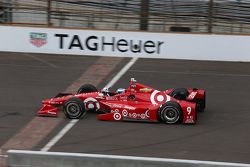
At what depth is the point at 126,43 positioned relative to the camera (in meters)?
21.0

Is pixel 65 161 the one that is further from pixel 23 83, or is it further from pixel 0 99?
pixel 23 83

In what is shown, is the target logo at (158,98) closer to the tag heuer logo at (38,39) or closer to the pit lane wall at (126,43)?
the pit lane wall at (126,43)

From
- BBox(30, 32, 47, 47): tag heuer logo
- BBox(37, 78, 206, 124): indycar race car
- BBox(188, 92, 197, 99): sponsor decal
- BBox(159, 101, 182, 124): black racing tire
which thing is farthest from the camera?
BBox(30, 32, 47, 47): tag heuer logo

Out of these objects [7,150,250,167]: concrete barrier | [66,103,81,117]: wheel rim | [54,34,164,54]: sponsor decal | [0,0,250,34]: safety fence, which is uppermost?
A: [0,0,250,34]: safety fence

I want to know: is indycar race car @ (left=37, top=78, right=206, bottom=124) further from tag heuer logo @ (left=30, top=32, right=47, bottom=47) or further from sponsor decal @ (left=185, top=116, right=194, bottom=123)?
tag heuer logo @ (left=30, top=32, right=47, bottom=47)

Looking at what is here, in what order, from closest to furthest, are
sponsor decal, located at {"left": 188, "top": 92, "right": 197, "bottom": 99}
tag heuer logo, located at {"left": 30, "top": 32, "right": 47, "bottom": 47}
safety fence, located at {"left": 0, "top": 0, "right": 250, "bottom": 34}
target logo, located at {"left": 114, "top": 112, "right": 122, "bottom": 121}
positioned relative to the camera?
target logo, located at {"left": 114, "top": 112, "right": 122, "bottom": 121} → sponsor decal, located at {"left": 188, "top": 92, "right": 197, "bottom": 99} → tag heuer logo, located at {"left": 30, "top": 32, "right": 47, "bottom": 47} → safety fence, located at {"left": 0, "top": 0, "right": 250, "bottom": 34}

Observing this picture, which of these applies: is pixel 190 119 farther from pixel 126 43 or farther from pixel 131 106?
pixel 126 43

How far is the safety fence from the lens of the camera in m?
21.8

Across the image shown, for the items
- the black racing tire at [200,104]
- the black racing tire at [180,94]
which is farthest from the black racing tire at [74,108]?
the black racing tire at [200,104]

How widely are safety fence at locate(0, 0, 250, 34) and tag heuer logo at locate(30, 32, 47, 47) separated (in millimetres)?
746

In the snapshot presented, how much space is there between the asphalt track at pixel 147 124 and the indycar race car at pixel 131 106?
0.55 ft

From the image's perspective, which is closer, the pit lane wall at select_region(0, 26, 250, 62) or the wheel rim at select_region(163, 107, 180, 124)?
the wheel rim at select_region(163, 107, 180, 124)

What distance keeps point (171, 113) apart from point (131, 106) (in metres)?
0.84

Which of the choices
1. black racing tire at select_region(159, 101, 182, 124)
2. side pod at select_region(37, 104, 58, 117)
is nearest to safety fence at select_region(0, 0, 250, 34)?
side pod at select_region(37, 104, 58, 117)
